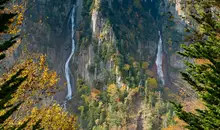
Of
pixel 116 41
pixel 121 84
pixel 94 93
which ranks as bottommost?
pixel 94 93

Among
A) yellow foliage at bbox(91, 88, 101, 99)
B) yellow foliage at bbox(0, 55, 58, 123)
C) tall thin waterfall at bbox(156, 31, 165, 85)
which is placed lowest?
yellow foliage at bbox(91, 88, 101, 99)

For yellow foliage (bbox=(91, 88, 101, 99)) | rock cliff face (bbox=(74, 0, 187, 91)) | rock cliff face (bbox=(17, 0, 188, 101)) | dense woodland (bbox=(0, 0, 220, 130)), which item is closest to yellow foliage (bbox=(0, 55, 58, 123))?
dense woodland (bbox=(0, 0, 220, 130))

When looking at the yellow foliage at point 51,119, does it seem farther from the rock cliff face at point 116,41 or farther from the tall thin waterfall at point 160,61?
the tall thin waterfall at point 160,61

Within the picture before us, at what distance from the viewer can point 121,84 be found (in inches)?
4099

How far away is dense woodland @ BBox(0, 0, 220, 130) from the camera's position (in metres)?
9.31

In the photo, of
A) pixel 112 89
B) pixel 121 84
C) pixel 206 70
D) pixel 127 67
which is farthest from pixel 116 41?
pixel 206 70

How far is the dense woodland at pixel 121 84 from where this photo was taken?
9.31 meters

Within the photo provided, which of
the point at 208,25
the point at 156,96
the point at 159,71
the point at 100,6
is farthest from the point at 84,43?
the point at 208,25

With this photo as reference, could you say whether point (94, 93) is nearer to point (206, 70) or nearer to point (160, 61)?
point (160, 61)

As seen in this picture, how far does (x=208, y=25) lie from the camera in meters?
10.9

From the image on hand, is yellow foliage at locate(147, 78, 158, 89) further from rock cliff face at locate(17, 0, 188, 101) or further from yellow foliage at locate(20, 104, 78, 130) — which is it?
yellow foliage at locate(20, 104, 78, 130)

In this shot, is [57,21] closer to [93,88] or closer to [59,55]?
[59,55]

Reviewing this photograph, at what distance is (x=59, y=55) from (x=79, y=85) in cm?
2136

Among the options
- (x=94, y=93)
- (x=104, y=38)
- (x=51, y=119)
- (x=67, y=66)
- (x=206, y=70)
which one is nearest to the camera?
(x=206, y=70)
